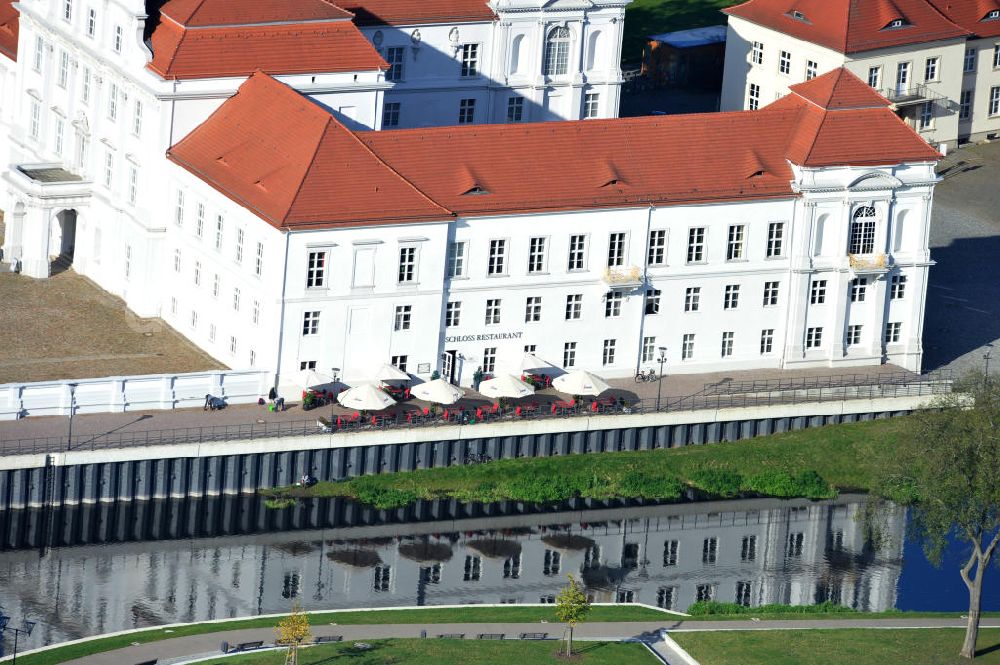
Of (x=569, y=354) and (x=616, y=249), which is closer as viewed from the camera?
(x=616, y=249)

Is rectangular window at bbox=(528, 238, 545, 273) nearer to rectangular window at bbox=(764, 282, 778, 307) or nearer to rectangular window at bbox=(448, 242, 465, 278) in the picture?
rectangular window at bbox=(448, 242, 465, 278)

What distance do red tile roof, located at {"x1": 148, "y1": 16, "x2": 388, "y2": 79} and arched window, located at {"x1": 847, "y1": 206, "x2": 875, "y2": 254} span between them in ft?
82.3

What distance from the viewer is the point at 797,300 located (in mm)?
151875

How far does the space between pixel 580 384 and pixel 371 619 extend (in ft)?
82.8

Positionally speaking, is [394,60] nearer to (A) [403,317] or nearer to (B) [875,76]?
(A) [403,317]

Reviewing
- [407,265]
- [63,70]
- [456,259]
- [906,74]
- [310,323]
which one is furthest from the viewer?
[906,74]

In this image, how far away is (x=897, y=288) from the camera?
6068 inches

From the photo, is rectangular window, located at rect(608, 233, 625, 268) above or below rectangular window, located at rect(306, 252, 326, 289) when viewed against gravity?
above

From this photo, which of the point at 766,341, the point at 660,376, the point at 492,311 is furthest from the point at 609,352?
the point at 766,341

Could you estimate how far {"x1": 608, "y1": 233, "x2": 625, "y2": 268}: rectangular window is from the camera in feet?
486

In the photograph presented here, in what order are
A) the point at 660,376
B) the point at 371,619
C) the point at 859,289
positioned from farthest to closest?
1. the point at 859,289
2. the point at 660,376
3. the point at 371,619

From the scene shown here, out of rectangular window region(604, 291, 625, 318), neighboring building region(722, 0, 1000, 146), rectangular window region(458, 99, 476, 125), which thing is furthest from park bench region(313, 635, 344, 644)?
neighboring building region(722, 0, 1000, 146)

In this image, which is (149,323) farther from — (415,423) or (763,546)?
(763,546)

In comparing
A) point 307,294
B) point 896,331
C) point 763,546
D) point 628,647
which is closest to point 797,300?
point 896,331
